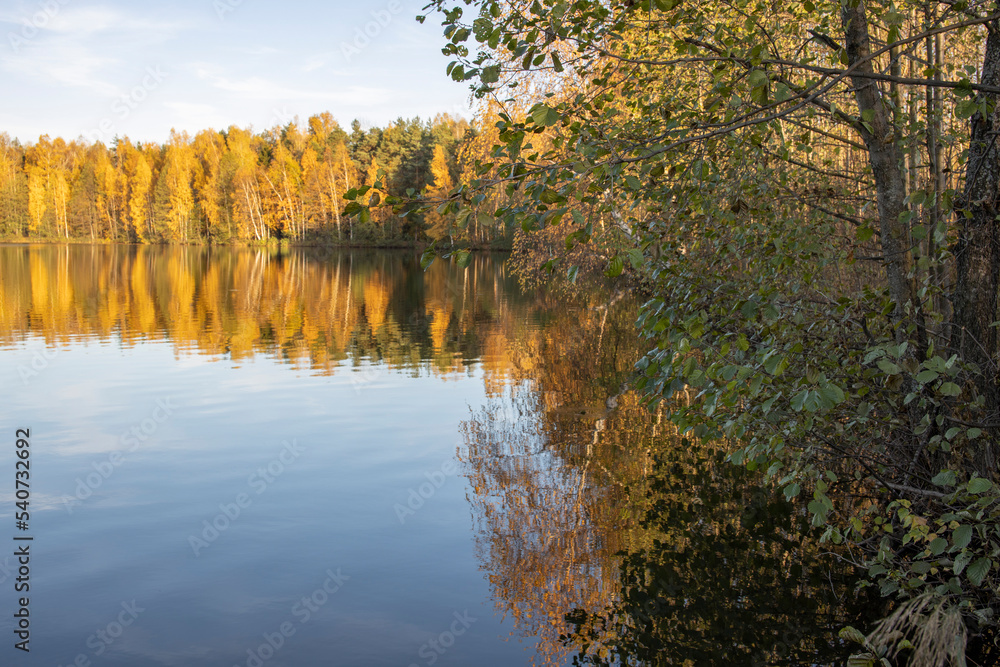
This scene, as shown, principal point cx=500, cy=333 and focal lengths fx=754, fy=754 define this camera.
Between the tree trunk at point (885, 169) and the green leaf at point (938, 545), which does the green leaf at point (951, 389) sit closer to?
the green leaf at point (938, 545)

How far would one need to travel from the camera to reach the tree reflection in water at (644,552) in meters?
6.08

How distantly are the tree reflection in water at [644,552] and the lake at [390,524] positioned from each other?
3 centimetres


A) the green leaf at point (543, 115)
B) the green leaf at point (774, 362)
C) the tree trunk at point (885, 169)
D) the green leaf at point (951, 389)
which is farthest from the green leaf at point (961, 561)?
the green leaf at point (543, 115)

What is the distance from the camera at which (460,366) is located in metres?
17.4

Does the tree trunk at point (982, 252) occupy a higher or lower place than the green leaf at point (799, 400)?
higher

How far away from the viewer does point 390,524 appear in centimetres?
842

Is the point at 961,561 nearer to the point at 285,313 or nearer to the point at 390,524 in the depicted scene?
the point at 390,524

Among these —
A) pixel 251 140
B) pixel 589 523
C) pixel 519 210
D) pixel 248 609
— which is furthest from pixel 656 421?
pixel 251 140

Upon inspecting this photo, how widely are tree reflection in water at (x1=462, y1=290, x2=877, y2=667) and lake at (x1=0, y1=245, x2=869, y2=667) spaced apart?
0.03 metres

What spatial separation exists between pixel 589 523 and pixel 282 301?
24.6 meters

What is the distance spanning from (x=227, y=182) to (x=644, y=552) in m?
89.6

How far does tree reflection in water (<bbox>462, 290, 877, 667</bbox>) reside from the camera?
608 cm

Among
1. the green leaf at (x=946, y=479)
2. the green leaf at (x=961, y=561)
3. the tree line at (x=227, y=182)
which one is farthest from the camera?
the tree line at (x=227, y=182)

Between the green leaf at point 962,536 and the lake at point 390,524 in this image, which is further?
the lake at point 390,524
